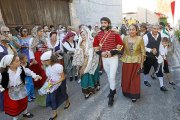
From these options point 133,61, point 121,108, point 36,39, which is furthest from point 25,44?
point 121,108

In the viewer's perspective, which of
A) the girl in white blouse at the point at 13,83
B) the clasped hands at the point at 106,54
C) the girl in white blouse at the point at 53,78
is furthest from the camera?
the clasped hands at the point at 106,54

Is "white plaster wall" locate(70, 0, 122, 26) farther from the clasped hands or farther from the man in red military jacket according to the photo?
the clasped hands

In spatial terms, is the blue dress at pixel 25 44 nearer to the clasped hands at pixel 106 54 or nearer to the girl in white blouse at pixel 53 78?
the girl in white blouse at pixel 53 78

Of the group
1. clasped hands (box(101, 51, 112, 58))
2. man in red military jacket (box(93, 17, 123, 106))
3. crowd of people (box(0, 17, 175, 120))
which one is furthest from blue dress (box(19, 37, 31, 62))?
clasped hands (box(101, 51, 112, 58))

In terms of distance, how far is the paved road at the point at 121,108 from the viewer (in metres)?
5.05

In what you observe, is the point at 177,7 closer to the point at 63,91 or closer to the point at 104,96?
the point at 104,96

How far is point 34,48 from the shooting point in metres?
7.13

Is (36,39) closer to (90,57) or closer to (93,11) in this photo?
(90,57)

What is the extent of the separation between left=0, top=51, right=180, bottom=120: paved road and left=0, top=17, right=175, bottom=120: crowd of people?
19cm

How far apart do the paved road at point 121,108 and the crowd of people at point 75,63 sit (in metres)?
0.19

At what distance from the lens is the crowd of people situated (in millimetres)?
4887

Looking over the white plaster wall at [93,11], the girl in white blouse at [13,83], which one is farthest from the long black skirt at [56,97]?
the white plaster wall at [93,11]

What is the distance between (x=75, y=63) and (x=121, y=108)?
2052 mm

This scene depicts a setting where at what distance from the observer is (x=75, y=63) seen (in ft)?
22.8
